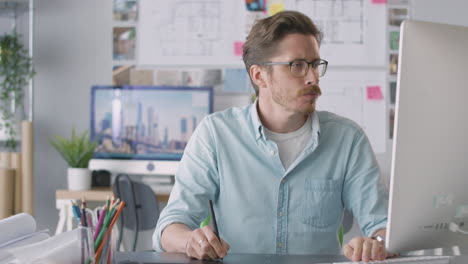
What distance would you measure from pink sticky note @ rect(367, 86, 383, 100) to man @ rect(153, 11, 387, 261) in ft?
7.42

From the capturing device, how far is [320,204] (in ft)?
5.63

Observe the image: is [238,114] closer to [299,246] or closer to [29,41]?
[299,246]

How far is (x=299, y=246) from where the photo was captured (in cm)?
170

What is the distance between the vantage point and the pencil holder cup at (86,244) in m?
1.04

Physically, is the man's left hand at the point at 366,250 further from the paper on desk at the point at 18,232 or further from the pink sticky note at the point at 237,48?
the pink sticky note at the point at 237,48

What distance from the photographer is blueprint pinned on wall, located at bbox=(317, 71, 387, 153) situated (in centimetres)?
403

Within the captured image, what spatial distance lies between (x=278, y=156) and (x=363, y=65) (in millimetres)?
2460

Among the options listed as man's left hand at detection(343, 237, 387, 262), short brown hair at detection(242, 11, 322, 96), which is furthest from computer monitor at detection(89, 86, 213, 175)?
man's left hand at detection(343, 237, 387, 262)

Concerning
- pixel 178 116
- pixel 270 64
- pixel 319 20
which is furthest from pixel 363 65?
pixel 270 64

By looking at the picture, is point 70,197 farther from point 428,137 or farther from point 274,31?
point 428,137

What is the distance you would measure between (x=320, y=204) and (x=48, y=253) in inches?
34.4

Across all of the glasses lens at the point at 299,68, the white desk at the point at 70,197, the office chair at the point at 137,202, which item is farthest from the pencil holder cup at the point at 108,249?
the white desk at the point at 70,197

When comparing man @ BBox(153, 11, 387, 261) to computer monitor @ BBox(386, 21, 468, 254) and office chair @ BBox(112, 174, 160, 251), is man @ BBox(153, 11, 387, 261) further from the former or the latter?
office chair @ BBox(112, 174, 160, 251)

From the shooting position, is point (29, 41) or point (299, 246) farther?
point (29, 41)
